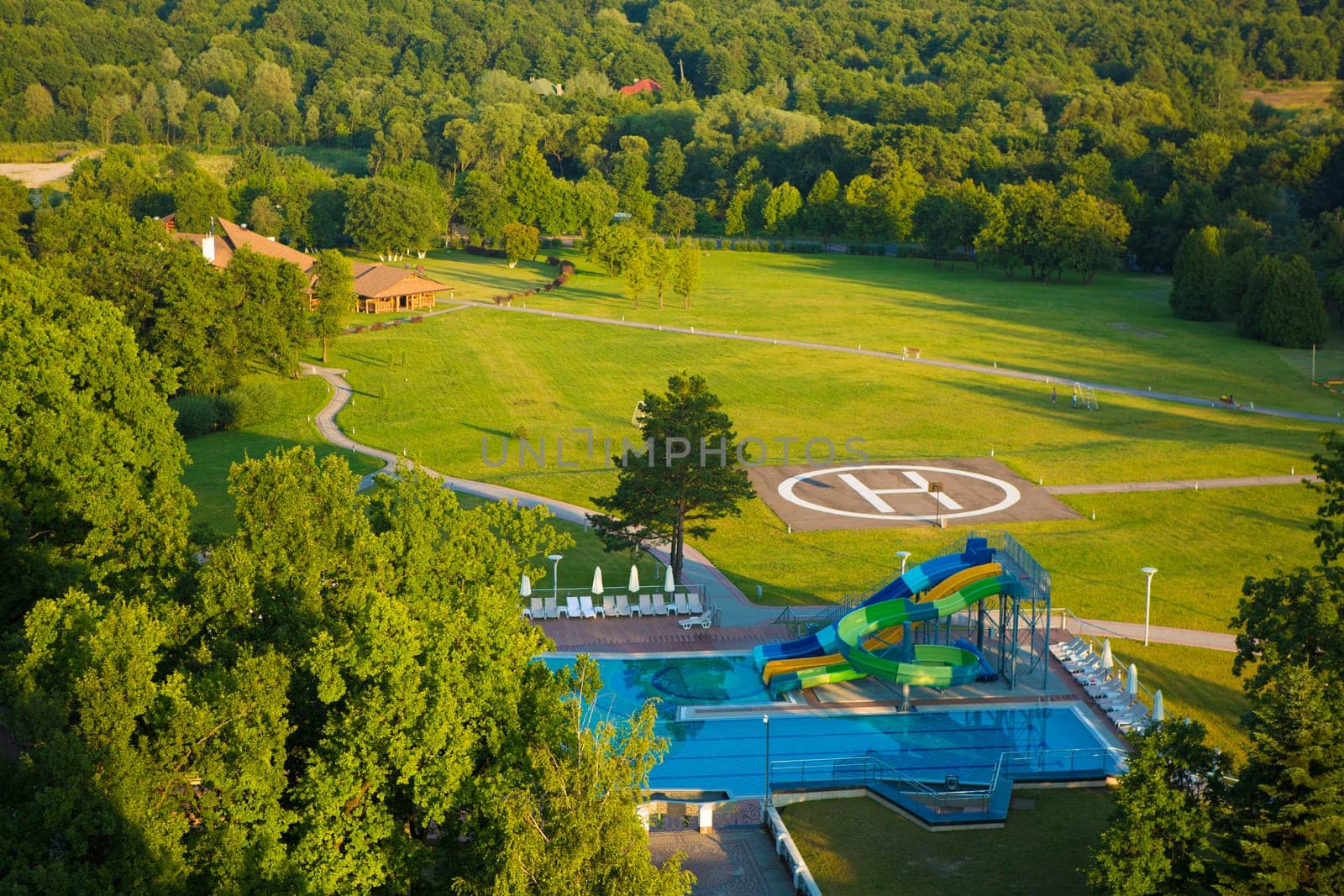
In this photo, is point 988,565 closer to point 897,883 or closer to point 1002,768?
point 1002,768

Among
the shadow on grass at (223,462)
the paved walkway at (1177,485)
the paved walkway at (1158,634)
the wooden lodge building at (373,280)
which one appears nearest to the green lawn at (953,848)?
the paved walkway at (1158,634)

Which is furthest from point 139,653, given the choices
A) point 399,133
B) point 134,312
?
point 399,133

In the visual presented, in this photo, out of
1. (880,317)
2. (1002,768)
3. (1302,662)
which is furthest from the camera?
(880,317)

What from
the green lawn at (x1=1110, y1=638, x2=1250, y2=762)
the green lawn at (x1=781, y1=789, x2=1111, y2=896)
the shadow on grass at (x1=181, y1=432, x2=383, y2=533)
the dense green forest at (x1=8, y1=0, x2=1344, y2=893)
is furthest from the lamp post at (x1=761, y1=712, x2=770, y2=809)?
the shadow on grass at (x1=181, y1=432, x2=383, y2=533)

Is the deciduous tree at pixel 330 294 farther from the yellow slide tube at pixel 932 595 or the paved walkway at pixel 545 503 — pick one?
the yellow slide tube at pixel 932 595

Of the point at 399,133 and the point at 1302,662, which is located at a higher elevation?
the point at 399,133

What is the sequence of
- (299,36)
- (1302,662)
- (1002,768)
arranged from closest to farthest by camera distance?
(1302,662), (1002,768), (299,36)

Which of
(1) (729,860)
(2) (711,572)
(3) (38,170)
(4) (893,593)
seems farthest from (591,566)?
(3) (38,170)

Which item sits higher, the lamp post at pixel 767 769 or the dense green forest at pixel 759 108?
the dense green forest at pixel 759 108
